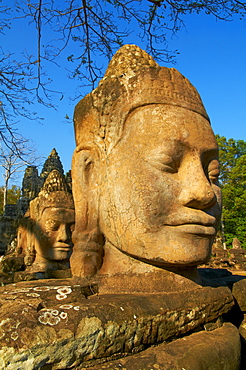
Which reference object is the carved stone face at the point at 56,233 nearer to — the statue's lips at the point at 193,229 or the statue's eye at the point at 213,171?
the statue's eye at the point at 213,171

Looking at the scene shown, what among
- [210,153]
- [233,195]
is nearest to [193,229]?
[210,153]

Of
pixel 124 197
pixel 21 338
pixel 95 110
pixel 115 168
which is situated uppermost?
pixel 95 110

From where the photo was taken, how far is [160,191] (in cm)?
212

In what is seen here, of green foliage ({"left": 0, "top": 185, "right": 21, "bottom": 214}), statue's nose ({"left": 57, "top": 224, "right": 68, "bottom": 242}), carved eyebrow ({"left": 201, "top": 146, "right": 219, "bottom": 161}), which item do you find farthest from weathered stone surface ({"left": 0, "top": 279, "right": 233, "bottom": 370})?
green foliage ({"left": 0, "top": 185, "right": 21, "bottom": 214})

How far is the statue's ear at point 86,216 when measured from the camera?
7.48 feet

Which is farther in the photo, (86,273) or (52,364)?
(86,273)

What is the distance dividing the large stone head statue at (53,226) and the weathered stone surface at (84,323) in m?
3.86

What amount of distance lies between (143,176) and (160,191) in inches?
6.2

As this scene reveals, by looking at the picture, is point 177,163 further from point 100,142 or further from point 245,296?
point 245,296

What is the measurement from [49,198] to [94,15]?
10.8 feet

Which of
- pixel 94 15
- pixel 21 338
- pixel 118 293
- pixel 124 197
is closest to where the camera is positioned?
pixel 21 338

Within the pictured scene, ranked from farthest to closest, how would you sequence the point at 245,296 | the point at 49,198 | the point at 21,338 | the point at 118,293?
the point at 49,198 < the point at 245,296 < the point at 118,293 < the point at 21,338

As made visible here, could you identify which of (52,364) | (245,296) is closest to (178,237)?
(245,296)

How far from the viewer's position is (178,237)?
212 cm
